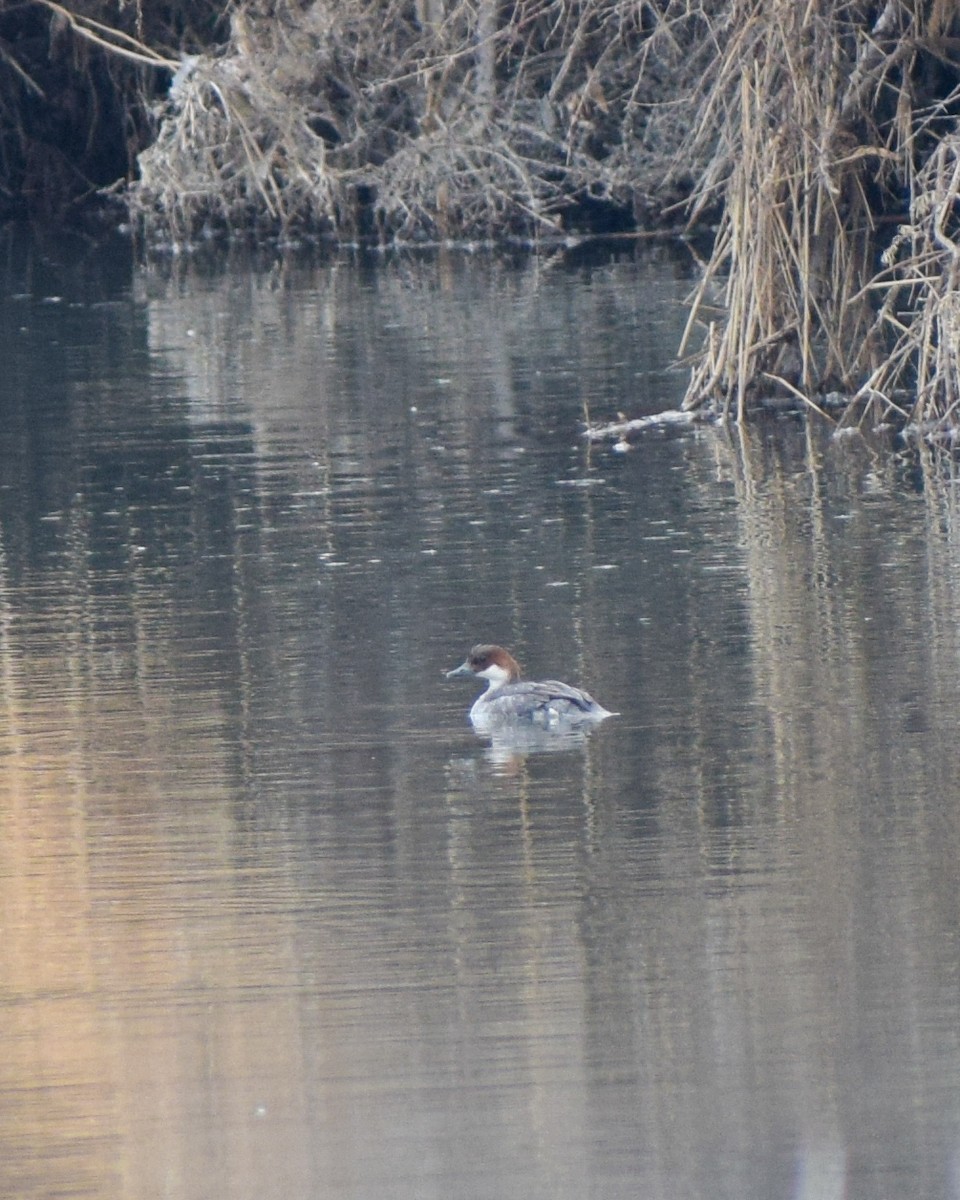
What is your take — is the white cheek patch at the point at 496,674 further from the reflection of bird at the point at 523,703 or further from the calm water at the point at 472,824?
the calm water at the point at 472,824

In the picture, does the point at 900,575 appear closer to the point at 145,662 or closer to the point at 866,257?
the point at 145,662

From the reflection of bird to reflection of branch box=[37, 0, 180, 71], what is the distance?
20387mm

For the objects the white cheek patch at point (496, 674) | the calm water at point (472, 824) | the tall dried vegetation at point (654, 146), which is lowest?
the calm water at point (472, 824)

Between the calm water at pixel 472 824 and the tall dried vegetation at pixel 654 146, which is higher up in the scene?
the tall dried vegetation at pixel 654 146

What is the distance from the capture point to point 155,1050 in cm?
561

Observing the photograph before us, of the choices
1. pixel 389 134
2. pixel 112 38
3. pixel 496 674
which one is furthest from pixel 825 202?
pixel 112 38

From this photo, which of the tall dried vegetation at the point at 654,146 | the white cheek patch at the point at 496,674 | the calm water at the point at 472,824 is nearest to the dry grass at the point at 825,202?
the tall dried vegetation at the point at 654,146

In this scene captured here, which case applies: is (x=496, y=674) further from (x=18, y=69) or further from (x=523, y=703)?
(x=18, y=69)

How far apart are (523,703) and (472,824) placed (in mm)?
959

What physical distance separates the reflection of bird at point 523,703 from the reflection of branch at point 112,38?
20387 mm

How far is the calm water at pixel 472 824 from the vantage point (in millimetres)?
5098

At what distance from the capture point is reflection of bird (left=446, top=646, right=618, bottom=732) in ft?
26.0

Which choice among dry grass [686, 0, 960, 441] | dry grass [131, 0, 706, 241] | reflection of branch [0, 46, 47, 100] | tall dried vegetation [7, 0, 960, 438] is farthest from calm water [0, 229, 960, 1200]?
reflection of branch [0, 46, 47, 100]

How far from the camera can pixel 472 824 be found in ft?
23.1
